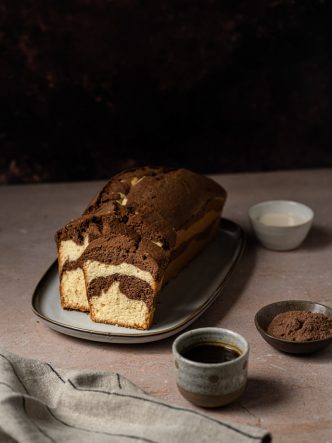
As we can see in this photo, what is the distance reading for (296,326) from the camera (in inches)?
84.7

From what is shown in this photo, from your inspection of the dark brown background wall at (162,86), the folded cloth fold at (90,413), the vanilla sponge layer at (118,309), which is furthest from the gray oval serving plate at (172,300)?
the dark brown background wall at (162,86)

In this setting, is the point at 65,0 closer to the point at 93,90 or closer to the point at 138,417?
the point at 93,90

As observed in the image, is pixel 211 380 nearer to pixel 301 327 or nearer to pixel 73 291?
pixel 301 327

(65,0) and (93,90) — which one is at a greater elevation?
(65,0)

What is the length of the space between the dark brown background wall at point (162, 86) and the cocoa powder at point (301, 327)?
5.71ft

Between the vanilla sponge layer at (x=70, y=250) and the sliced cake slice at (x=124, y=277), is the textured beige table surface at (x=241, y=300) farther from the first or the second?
the vanilla sponge layer at (x=70, y=250)

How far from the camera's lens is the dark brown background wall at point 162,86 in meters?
3.53

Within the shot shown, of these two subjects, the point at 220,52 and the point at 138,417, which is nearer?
the point at 138,417

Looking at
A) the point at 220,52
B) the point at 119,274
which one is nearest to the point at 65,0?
the point at 220,52

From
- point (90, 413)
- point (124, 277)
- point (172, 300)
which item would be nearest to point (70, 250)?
point (124, 277)

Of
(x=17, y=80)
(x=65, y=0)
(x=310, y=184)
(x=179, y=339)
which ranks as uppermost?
(x=65, y=0)

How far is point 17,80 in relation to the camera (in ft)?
11.8

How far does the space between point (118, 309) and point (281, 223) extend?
0.92 metres

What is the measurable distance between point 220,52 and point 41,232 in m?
1.27
